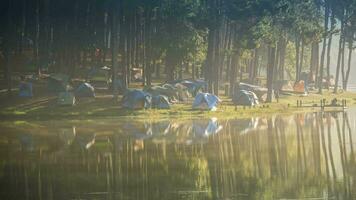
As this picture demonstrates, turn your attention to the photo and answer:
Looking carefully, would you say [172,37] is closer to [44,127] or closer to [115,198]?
[44,127]

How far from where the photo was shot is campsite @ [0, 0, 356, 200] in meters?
22.0

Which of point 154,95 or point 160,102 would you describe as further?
point 154,95

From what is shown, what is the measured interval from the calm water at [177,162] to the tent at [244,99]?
22610 millimetres

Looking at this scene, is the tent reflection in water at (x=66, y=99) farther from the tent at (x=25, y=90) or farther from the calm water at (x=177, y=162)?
the calm water at (x=177, y=162)

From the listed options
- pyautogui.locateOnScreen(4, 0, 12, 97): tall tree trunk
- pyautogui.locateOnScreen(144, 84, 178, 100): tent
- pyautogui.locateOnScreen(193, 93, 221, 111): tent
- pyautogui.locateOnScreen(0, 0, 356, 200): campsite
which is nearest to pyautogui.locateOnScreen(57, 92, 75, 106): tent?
pyautogui.locateOnScreen(0, 0, 356, 200): campsite

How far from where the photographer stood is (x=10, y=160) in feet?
92.5

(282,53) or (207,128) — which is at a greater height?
(282,53)

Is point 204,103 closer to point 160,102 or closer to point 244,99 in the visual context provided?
point 160,102

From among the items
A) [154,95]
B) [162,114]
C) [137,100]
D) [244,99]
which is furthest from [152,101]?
[244,99]

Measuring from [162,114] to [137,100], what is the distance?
2.82m

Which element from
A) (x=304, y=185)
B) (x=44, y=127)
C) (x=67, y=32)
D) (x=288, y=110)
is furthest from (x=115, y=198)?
(x=67, y=32)

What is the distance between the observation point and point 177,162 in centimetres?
2702

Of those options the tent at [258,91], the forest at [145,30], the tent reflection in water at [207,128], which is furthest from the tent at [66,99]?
the tent at [258,91]

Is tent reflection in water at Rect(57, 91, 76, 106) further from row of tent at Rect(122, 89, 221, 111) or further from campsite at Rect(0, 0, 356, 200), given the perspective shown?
row of tent at Rect(122, 89, 221, 111)
